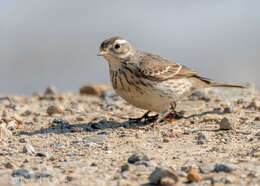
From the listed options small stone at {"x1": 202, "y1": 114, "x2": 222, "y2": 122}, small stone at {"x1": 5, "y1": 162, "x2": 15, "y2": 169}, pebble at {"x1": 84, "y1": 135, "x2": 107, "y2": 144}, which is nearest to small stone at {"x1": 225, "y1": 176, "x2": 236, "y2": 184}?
small stone at {"x1": 5, "y1": 162, "x2": 15, "y2": 169}

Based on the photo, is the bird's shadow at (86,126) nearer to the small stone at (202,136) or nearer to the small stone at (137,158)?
the small stone at (202,136)

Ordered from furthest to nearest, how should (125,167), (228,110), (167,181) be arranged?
(228,110) < (125,167) < (167,181)

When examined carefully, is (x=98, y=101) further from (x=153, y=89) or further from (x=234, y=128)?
(x=234, y=128)

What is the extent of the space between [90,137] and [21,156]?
1.27m

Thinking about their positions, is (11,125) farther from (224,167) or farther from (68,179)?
(224,167)

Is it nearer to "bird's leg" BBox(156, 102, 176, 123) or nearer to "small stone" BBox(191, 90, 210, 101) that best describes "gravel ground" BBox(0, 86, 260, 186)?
"small stone" BBox(191, 90, 210, 101)

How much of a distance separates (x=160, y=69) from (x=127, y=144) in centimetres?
193

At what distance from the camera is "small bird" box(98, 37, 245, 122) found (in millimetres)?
7465

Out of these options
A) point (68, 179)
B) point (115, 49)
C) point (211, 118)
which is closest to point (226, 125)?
point (211, 118)

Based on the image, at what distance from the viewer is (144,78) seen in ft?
24.7

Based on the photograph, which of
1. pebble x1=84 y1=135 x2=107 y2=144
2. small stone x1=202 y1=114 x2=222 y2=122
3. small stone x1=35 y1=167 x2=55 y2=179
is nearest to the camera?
small stone x1=35 y1=167 x2=55 y2=179

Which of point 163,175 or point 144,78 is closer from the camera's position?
point 163,175

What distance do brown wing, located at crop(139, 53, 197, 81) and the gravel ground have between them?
737mm

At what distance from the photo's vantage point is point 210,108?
29.7 feet
